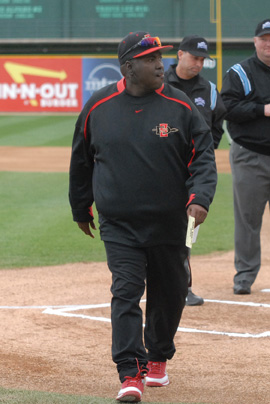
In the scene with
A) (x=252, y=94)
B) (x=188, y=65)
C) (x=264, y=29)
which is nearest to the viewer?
(x=188, y=65)

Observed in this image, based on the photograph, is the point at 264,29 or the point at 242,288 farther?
the point at 242,288

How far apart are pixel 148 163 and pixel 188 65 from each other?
2.17 meters

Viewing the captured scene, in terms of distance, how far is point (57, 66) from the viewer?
28.8m

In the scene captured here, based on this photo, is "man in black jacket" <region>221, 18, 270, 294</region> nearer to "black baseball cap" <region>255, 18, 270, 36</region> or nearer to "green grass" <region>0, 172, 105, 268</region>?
"black baseball cap" <region>255, 18, 270, 36</region>

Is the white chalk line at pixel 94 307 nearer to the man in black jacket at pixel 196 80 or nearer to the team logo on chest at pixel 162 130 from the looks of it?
the man in black jacket at pixel 196 80

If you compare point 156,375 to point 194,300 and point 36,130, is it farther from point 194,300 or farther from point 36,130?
point 36,130

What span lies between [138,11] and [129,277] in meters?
34.9

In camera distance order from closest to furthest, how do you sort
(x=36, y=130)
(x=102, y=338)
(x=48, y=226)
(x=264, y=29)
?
(x=102, y=338) → (x=264, y=29) → (x=48, y=226) → (x=36, y=130)

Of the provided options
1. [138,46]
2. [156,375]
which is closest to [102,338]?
[156,375]

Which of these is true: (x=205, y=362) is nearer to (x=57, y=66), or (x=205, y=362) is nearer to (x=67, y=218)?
(x=67, y=218)

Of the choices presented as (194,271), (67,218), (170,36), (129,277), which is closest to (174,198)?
(129,277)

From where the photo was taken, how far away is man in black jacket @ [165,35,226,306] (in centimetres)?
588

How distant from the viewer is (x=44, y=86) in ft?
94.0

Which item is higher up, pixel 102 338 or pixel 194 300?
pixel 102 338
